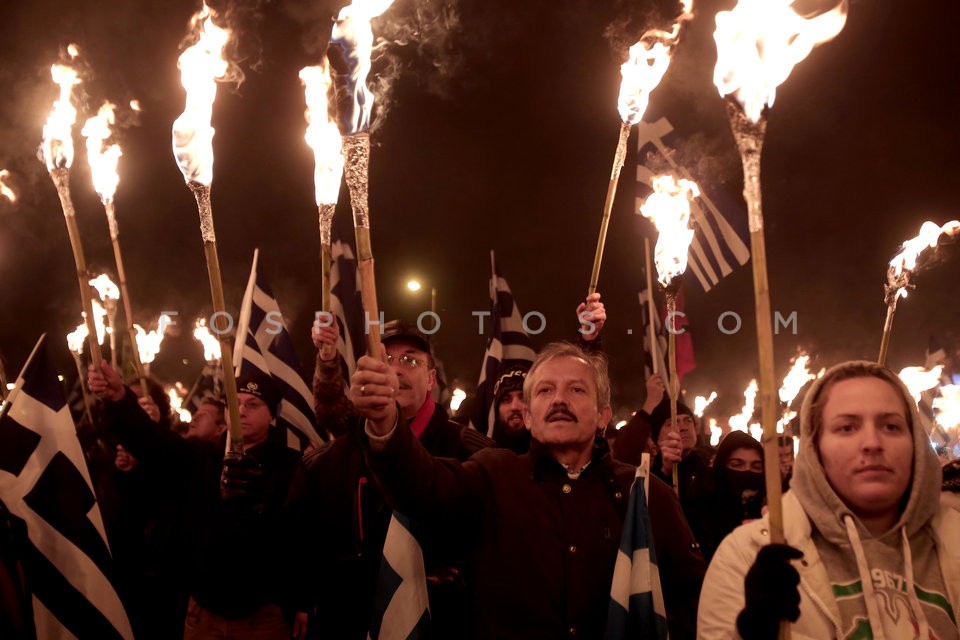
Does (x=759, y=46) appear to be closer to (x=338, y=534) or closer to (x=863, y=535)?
(x=863, y=535)

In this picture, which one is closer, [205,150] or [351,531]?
[205,150]

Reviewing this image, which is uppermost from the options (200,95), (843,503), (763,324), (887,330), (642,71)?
(642,71)

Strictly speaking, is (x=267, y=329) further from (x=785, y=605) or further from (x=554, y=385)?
(x=785, y=605)

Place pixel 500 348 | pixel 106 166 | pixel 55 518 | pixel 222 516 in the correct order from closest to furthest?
pixel 222 516
pixel 55 518
pixel 106 166
pixel 500 348

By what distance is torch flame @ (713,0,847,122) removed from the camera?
2594mm

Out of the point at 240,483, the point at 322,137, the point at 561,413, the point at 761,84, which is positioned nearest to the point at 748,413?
the point at 561,413

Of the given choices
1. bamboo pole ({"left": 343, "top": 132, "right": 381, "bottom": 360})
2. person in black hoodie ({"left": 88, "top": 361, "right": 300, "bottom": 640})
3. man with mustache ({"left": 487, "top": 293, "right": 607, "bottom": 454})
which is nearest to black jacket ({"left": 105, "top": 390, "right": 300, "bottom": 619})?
person in black hoodie ({"left": 88, "top": 361, "right": 300, "bottom": 640})

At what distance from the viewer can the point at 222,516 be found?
4129mm

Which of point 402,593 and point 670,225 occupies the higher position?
point 670,225

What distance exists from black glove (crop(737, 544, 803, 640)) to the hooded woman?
0.04 meters

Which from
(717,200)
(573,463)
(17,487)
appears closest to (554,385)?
(573,463)

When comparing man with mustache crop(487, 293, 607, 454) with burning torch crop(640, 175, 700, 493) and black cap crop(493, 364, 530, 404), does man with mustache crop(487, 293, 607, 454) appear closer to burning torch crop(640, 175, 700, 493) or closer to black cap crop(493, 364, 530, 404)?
black cap crop(493, 364, 530, 404)

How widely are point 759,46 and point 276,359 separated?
5.12 m

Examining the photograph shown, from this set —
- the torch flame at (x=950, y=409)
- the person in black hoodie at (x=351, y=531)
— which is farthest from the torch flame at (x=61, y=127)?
the torch flame at (x=950, y=409)
